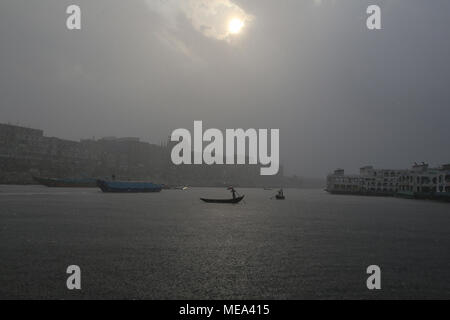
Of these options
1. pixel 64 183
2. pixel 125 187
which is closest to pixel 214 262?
pixel 125 187

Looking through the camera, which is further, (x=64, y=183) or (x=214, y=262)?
(x=64, y=183)

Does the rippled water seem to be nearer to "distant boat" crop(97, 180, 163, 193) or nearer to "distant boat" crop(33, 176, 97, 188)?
"distant boat" crop(97, 180, 163, 193)

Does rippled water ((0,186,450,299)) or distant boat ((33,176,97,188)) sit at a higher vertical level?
distant boat ((33,176,97,188))

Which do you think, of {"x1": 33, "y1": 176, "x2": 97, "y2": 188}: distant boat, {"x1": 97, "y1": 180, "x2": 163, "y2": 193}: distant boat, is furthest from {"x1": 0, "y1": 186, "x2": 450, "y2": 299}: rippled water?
{"x1": 33, "y1": 176, "x2": 97, "y2": 188}: distant boat

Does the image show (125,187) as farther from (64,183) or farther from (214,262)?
(214,262)

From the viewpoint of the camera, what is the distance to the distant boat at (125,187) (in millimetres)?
146625

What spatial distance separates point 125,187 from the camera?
497ft

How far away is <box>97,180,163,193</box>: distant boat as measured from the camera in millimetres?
146625

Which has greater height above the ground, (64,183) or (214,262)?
(64,183)

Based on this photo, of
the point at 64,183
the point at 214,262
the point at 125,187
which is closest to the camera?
the point at 214,262

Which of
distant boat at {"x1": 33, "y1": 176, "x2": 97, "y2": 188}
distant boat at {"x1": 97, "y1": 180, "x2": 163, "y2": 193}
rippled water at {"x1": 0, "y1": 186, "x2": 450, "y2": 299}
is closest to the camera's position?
rippled water at {"x1": 0, "y1": 186, "x2": 450, "y2": 299}

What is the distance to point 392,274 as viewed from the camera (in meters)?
22.0
